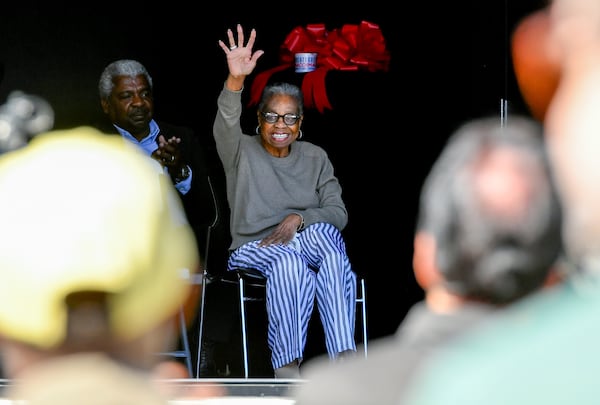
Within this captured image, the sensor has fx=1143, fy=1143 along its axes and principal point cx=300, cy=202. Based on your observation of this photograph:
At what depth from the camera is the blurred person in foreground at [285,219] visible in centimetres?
440

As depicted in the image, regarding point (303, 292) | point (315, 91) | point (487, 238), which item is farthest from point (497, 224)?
point (315, 91)

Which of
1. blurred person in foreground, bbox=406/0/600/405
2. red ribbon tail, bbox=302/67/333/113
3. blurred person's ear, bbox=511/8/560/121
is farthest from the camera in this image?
red ribbon tail, bbox=302/67/333/113

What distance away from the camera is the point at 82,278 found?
3.99ft

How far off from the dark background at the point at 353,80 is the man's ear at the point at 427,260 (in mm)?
3882

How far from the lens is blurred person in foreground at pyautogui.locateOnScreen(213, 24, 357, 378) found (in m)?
4.40

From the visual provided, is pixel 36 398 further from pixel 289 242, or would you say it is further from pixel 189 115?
pixel 189 115

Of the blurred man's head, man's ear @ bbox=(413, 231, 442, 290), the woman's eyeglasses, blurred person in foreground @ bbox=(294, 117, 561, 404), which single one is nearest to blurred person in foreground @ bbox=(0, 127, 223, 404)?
the blurred man's head

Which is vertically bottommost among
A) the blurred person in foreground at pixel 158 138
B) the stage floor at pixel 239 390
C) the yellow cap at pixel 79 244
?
the stage floor at pixel 239 390

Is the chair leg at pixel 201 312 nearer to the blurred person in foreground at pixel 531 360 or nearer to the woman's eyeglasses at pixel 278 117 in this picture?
the woman's eyeglasses at pixel 278 117

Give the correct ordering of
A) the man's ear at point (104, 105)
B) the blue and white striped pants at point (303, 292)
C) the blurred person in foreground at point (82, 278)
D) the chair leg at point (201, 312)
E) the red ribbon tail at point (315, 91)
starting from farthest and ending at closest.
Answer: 1. the red ribbon tail at point (315, 91)
2. the man's ear at point (104, 105)
3. the chair leg at point (201, 312)
4. the blue and white striped pants at point (303, 292)
5. the blurred person in foreground at point (82, 278)

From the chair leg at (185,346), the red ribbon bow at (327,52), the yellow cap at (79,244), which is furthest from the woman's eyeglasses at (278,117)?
the yellow cap at (79,244)

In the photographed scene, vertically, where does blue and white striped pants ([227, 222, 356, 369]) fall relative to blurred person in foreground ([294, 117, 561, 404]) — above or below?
below

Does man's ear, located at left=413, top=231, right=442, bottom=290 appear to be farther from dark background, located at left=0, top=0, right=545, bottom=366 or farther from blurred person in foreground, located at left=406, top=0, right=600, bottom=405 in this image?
dark background, located at left=0, top=0, right=545, bottom=366

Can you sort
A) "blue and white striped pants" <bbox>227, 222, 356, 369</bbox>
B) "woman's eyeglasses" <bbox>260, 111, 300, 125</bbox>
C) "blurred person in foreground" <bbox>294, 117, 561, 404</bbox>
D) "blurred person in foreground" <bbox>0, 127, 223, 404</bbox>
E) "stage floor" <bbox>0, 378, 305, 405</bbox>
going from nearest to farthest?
1. "blurred person in foreground" <bbox>0, 127, 223, 404</bbox>
2. "blurred person in foreground" <bbox>294, 117, 561, 404</bbox>
3. "stage floor" <bbox>0, 378, 305, 405</bbox>
4. "blue and white striped pants" <bbox>227, 222, 356, 369</bbox>
5. "woman's eyeglasses" <bbox>260, 111, 300, 125</bbox>
